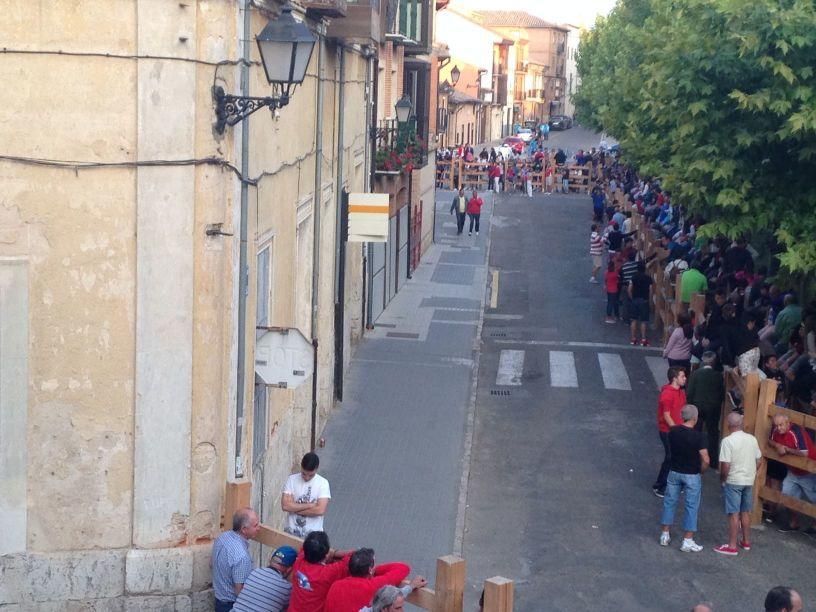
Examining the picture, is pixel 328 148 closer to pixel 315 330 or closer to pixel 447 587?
pixel 315 330

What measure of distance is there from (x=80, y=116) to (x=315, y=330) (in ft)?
21.5

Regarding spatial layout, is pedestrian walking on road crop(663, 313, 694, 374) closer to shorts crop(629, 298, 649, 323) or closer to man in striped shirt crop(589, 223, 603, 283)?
shorts crop(629, 298, 649, 323)

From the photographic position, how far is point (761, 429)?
487 inches

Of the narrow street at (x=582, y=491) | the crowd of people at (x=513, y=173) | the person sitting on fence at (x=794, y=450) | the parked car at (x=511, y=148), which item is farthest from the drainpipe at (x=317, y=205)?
the parked car at (x=511, y=148)

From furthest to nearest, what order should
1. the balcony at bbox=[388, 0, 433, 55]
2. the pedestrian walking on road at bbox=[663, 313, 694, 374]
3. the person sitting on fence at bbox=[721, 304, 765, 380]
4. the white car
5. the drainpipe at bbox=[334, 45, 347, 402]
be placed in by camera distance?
the white car < the balcony at bbox=[388, 0, 433, 55] < the pedestrian walking on road at bbox=[663, 313, 694, 374] < the drainpipe at bbox=[334, 45, 347, 402] < the person sitting on fence at bbox=[721, 304, 765, 380]

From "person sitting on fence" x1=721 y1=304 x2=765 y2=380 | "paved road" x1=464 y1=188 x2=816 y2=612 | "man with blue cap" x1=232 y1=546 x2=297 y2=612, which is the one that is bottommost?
"paved road" x1=464 y1=188 x2=816 y2=612

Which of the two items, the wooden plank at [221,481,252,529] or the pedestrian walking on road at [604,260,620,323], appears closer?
the wooden plank at [221,481,252,529]

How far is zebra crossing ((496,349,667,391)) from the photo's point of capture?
1942cm

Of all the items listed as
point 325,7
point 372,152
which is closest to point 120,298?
point 325,7

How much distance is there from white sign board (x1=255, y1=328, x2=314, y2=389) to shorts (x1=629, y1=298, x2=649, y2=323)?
13705 mm

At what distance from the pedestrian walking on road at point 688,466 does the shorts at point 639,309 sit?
10707 millimetres

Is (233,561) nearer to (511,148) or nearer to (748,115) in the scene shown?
(748,115)

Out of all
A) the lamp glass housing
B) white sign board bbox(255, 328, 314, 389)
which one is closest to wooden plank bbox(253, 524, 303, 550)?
white sign board bbox(255, 328, 314, 389)

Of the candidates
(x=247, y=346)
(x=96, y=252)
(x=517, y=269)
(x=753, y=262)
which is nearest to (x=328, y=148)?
(x=247, y=346)
